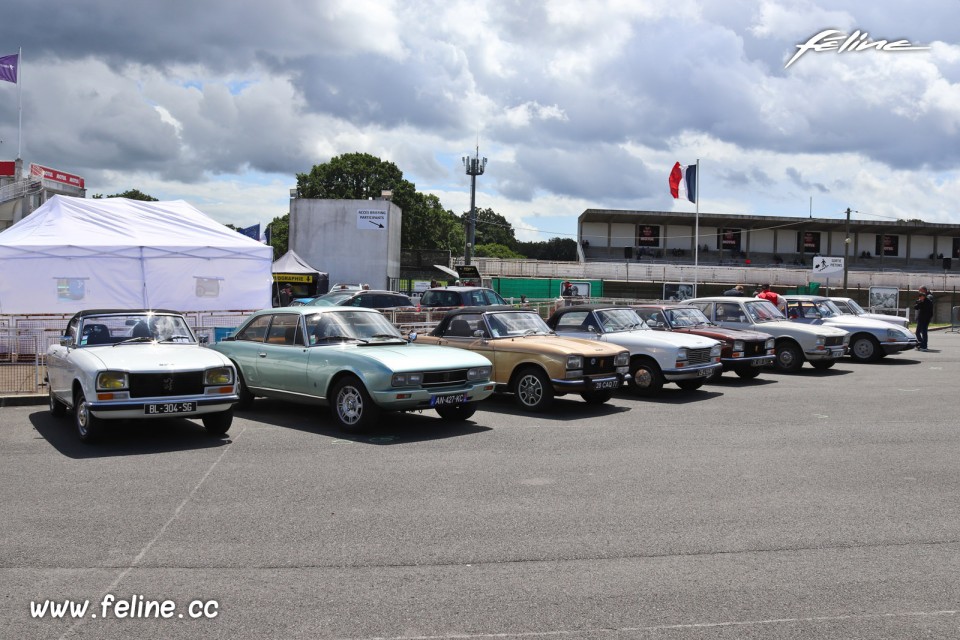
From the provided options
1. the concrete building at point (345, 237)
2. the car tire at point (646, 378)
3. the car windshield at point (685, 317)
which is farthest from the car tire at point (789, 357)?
the concrete building at point (345, 237)

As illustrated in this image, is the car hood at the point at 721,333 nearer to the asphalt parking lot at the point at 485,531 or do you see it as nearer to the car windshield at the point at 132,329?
the asphalt parking lot at the point at 485,531

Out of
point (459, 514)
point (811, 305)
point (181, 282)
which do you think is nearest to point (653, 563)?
point (459, 514)

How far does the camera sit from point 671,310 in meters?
15.6

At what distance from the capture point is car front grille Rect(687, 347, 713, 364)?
12922 mm

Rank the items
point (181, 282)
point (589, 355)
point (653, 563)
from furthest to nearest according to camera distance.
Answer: point (181, 282)
point (589, 355)
point (653, 563)

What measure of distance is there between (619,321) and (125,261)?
12.5m

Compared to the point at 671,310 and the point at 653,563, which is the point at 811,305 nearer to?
the point at 671,310

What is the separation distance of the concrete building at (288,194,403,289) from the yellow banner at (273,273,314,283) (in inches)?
279

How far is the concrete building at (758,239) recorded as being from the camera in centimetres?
6450

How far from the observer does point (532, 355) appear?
1128 cm

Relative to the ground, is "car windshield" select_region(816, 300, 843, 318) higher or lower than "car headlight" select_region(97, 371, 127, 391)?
higher

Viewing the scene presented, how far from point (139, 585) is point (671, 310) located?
41.1 ft

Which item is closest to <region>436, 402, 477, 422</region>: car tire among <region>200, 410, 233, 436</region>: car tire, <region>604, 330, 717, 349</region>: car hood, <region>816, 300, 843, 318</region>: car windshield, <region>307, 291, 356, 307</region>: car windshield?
<region>200, 410, 233, 436</region>: car tire

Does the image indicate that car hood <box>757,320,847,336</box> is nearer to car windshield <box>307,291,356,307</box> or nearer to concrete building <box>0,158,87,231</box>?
car windshield <box>307,291,356,307</box>
